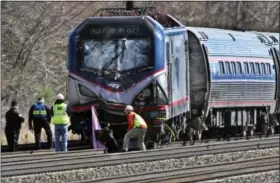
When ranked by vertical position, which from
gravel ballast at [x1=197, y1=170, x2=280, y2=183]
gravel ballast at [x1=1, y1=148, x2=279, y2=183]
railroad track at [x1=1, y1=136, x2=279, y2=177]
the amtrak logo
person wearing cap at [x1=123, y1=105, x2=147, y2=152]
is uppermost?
the amtrak logo

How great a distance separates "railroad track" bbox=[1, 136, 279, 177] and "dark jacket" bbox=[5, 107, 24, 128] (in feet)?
11.9

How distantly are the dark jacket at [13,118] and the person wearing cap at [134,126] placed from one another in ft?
11.0

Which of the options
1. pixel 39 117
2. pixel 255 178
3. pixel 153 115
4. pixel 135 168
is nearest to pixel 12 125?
pixel 39 117

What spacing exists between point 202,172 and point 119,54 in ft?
17.3

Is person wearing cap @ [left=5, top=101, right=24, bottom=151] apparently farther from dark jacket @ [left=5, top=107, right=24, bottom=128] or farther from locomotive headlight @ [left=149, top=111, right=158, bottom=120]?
locomotive headlight @ [left=149, top=111, right=158, bottom=120]

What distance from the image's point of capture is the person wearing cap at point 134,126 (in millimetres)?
18650

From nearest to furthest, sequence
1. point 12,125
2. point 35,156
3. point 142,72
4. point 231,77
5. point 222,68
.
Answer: point 35,156 → point 142,72 → point 12,125 → point 222,68 → point 231,77

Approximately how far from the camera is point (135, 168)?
1650cm

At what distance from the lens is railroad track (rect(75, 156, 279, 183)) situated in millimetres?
13922

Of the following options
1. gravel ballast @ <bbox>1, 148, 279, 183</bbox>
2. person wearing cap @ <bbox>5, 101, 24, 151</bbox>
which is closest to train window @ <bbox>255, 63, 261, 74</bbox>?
gravel ballast @ <bbox>1, 148, 279, 183</bbox>

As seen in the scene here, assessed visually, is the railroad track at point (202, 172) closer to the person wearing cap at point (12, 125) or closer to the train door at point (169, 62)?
the train door at point (169, 62)

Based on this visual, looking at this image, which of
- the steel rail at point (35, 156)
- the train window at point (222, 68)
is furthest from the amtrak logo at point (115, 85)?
the train window at point (222, 68)

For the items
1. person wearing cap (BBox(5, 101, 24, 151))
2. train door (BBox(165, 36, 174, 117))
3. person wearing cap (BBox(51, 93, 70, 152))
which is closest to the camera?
person wearing cap (BBox(51, 93, 70, 152))

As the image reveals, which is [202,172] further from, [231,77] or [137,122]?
[231,77]
